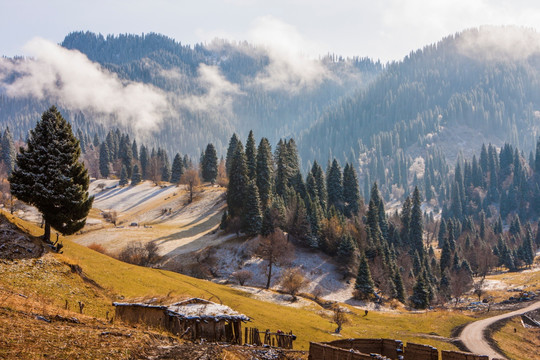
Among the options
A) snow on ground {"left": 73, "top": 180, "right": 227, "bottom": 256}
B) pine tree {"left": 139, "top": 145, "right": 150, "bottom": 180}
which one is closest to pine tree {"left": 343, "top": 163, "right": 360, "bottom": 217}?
snow on ground {"left": 73, "top": 180, "right": 227, "bottom": 256}

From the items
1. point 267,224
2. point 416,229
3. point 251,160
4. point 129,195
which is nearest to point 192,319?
point 267,224

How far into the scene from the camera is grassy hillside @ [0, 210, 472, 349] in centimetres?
2902

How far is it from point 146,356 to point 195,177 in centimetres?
11478

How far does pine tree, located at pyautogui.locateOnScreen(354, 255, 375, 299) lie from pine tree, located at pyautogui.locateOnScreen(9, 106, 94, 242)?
52315 millimetres

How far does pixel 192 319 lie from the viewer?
22891 millimetres

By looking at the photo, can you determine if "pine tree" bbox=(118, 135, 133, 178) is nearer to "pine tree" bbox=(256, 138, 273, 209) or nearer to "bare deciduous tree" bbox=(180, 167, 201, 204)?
"bare deciduous tree" bbox=(180, 167, 201, 204)

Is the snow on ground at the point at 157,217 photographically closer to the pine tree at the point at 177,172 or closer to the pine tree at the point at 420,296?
the pine tree at the point at 177,172

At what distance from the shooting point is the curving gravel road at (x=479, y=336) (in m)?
42.4

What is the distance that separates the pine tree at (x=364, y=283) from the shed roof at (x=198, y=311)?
180ft

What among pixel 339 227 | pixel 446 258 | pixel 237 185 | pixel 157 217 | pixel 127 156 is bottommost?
pixel 446 258

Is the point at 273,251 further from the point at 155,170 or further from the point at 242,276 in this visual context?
the point at 155,170

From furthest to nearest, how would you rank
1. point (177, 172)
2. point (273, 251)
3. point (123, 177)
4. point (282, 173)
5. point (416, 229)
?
1. point (123, 177)
2. point (177, 172)
3. point (416, 229)
4. point (282, 173)
5. point (273, 251)

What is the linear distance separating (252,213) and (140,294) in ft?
155

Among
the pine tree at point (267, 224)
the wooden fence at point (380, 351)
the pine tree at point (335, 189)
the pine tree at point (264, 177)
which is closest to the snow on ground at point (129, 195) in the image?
the pine tree at point (264, 177)
